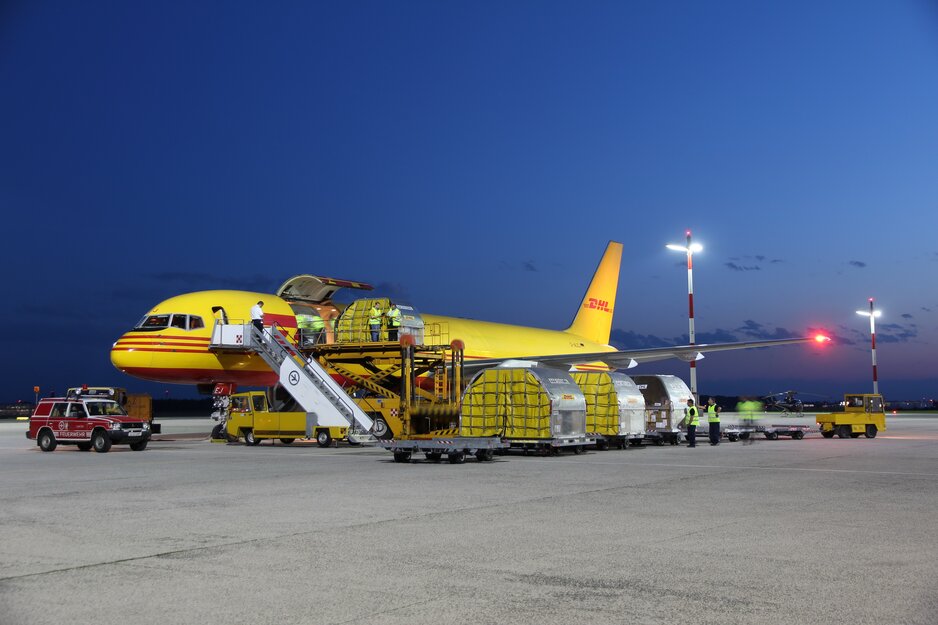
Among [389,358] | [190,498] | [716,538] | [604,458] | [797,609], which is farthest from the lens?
[389,358]

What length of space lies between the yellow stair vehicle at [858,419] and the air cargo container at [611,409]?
33.0 ft

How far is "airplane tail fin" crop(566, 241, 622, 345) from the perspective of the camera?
49750 millimetres

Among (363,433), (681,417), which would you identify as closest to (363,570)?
(363,433)

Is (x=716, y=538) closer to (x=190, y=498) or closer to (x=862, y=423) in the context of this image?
(x=190, y=498)

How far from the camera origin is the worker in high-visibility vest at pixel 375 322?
28.4 metres

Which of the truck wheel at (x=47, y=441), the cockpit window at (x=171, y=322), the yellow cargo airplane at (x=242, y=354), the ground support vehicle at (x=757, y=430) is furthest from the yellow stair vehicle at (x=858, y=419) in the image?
the truck wheel at (x=47, y=441)

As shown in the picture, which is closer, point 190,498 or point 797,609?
point 797,609

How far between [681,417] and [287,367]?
14.2 metres

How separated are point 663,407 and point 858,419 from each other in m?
8.02

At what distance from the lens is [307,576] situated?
773 cm

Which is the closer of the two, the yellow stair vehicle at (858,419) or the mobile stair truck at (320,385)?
the mobile stair truck at (320,385)

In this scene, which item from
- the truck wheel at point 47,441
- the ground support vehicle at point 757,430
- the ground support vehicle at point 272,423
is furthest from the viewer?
the ground support vehicle at point 757,430

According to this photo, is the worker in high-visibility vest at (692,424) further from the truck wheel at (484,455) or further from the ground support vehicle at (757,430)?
the truck wheel at (484,455)

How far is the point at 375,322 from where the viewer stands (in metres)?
28.5
